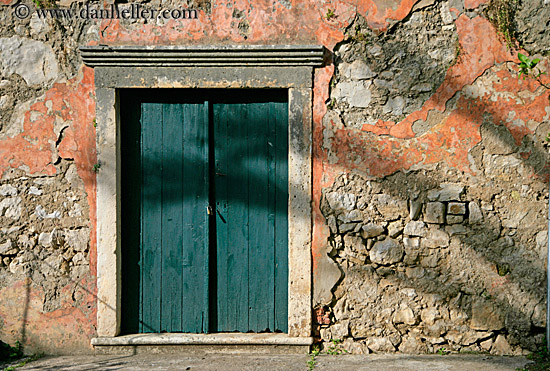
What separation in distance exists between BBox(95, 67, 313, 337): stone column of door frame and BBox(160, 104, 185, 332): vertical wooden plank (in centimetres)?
32

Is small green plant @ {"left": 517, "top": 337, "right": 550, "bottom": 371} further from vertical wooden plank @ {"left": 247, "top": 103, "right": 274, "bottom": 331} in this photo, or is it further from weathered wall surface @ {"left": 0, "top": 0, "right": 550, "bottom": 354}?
vertical wooden plank @ {"left": 247, "top": 103, "right": 274, "bottom": 331}

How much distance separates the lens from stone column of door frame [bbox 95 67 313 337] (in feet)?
12.1

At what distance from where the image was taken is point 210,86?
12.1ft

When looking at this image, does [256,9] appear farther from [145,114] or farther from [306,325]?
[306,325]

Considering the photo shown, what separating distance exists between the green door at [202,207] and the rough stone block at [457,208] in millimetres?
1191

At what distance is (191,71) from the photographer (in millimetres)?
3688

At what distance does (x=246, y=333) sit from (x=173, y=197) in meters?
1.16

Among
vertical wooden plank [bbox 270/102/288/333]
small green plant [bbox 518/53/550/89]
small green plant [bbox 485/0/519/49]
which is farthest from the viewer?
vertical wooden plank [bbox 270/102/288/333]

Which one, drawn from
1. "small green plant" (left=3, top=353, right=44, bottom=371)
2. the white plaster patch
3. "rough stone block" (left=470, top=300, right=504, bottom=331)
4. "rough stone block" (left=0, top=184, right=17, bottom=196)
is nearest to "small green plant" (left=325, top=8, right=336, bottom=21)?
the white plaster patch

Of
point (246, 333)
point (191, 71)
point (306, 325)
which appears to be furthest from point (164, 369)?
point (191, 71)

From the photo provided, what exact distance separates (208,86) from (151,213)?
3.39 feet

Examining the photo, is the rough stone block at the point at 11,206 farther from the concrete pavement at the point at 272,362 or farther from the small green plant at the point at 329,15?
the small green plant at the point at 329,15

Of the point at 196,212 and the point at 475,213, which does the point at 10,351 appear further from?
the point at 475,213

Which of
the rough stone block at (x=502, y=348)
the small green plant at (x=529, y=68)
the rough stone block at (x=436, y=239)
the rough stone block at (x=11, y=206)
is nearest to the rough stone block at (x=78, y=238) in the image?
the rough stone block at (x=11, y=206)
